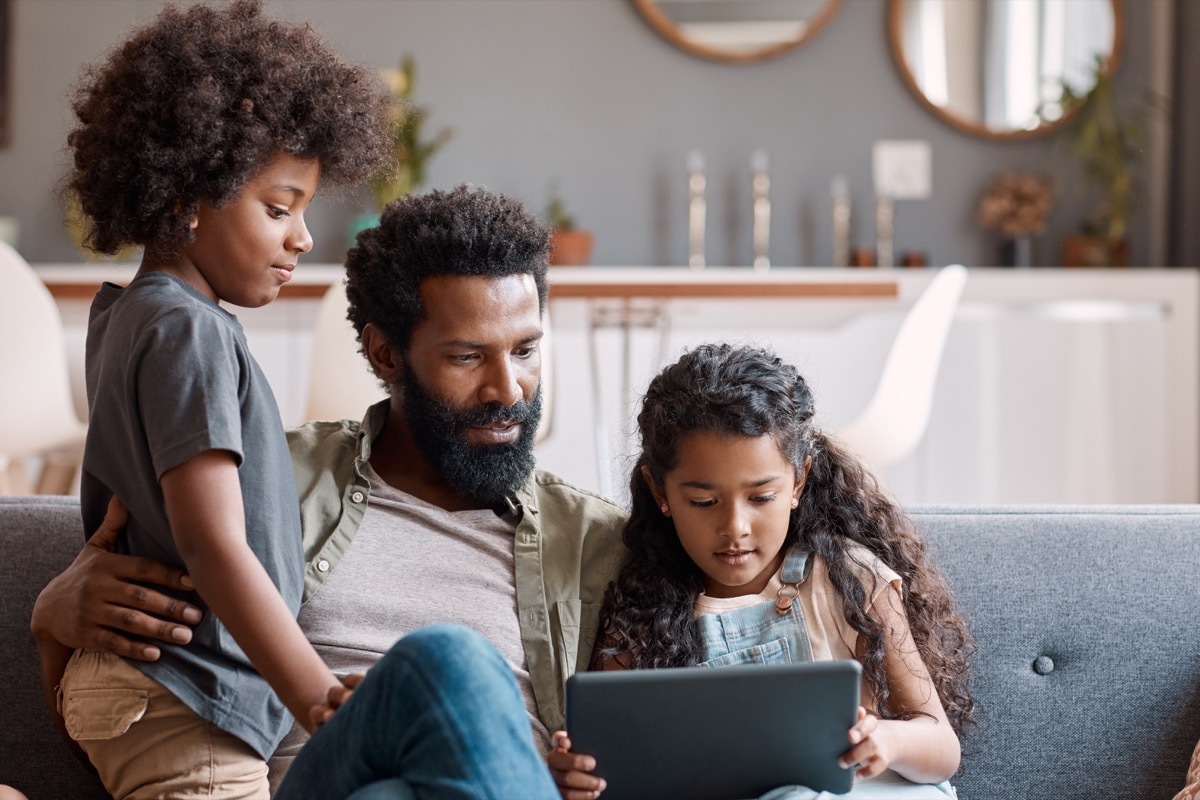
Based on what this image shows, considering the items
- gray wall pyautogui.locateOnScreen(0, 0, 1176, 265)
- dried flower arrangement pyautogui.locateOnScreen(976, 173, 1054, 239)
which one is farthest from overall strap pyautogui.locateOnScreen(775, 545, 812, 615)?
dried flower arrangement pyautogui.locateOnScreen(976, 173, 1054, 239)

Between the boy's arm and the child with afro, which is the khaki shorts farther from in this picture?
the boy's arm

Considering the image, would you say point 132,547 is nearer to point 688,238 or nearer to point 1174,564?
point 1174,564

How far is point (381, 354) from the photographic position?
1620mm

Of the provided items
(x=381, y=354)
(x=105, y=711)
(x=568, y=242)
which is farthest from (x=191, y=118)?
(x=568, y=242)

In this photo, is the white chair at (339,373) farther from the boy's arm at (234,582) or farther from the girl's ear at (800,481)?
the boy's arm at (234,582)

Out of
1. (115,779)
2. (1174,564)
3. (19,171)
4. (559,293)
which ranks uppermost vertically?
(19,171)

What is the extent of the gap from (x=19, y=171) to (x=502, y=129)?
1599 millimetres

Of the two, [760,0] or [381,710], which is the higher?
[760,0]

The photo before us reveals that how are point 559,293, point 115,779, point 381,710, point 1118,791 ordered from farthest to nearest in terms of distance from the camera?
point 559,293, point 1118,791, point 115,779, point 381,710

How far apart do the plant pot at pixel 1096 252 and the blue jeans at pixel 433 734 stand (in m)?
3.65

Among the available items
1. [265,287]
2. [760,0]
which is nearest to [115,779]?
[265,287]

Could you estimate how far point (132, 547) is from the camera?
4.12 ft

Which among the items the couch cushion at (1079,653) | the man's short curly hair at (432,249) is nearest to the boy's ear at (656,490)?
the man's short curly hair at (432,249)

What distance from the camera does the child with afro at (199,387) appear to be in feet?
3.63
